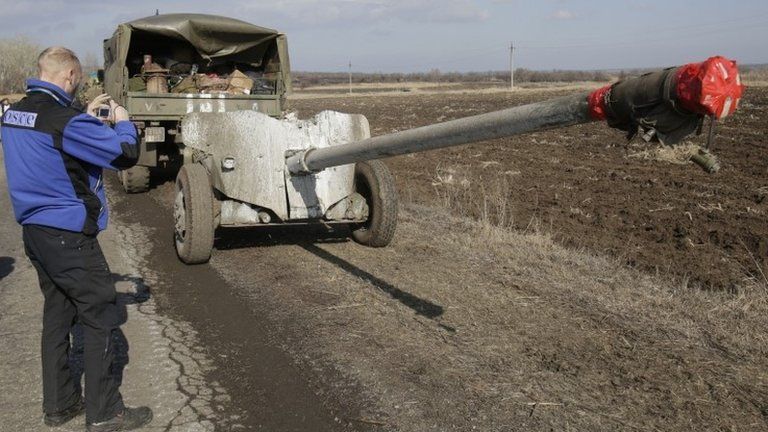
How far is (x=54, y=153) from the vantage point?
10.9 ft

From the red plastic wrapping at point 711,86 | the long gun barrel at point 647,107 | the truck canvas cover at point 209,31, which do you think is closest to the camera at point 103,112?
the long gun barrel at point 647,107

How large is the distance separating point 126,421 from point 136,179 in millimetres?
7965

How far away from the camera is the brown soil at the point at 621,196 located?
7266 millimetres

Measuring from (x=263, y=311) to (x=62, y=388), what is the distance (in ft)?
6.22

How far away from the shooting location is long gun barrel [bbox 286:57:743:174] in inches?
102

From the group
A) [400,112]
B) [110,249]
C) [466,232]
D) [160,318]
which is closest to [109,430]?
[160,318]

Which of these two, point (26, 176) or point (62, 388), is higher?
point (26, 176)

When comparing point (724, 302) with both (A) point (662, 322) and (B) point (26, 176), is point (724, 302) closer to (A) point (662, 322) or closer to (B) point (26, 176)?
(A) point (662, 322)

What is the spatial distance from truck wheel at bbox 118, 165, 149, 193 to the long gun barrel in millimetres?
8262

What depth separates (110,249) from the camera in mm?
7473

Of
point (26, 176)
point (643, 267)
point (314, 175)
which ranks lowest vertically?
point (643, 267)

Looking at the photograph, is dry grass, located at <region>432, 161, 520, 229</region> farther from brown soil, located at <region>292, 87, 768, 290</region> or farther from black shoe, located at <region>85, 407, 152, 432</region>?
black shoe, located at <region>85, 407, 152, 432</region>

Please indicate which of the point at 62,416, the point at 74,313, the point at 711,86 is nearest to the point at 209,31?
the point at 74,313

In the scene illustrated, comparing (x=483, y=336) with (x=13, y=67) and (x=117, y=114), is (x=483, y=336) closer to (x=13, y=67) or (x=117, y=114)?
(x=117, y=114)
